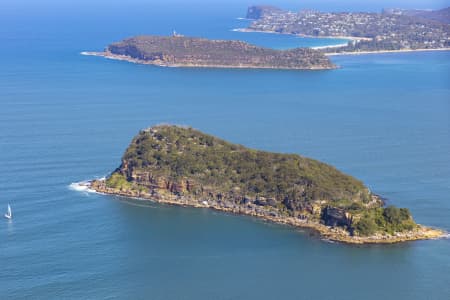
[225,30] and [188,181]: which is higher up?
[225,30]

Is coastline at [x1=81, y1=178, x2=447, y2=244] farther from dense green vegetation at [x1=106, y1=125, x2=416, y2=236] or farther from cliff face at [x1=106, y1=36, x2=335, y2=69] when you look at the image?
cliff face at [x1=106, y1=36, x2=335, y2=69]

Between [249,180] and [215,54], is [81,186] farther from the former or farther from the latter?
[215,54]

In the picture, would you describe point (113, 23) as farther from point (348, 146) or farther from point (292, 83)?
point (348, 146)

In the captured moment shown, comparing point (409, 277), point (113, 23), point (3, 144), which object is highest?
point (113, 23)

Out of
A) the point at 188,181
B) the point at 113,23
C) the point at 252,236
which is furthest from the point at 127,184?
the point at 113,23

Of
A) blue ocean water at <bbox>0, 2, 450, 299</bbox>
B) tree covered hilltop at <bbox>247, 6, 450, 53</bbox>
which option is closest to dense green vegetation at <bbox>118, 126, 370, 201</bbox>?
blue ocean water at <bbox>0, 2, 450, 299</bbox>

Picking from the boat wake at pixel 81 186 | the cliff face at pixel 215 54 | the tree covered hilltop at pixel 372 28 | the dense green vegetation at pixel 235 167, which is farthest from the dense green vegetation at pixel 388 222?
the tree covered hilltop at pixel 372 28
